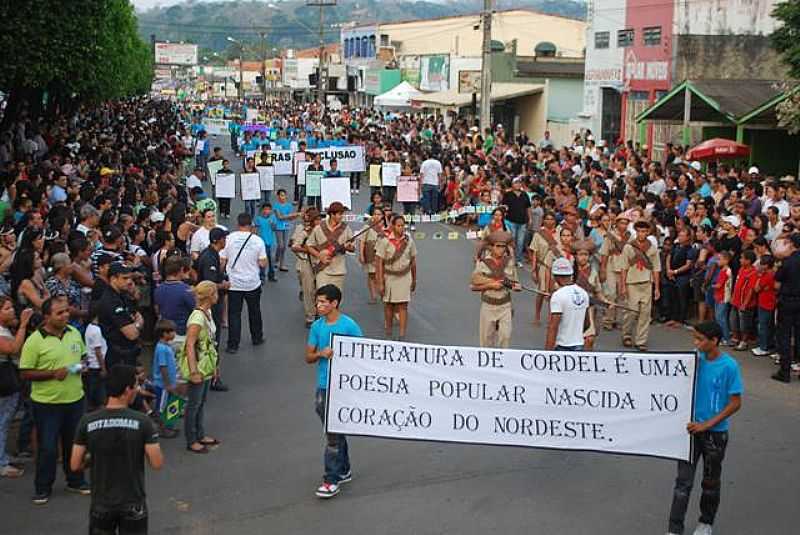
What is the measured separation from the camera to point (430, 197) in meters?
25.3

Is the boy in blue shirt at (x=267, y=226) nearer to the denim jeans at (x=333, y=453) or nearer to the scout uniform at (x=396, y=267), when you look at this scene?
the scout uniform at (x=396, y=267)

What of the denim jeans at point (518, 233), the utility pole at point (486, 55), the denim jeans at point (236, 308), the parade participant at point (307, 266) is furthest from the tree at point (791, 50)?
the denim jeans at point (236, 308)

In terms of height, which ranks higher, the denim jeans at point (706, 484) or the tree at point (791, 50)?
the tree at point (791, 50)

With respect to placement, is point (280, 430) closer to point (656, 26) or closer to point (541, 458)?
point (541, 458)

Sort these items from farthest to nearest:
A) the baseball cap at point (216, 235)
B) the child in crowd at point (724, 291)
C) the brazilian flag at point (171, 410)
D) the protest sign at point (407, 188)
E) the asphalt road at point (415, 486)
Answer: the protest sign at point (407, 188) → the child in crowd at point (724, 291) → the baseball cap at point (216, 235) → the brazilian flag at point (171, 410) → the asphalt road at point (415, 486)

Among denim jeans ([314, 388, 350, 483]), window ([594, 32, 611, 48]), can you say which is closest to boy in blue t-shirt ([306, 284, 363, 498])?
denim jeans ([314, 388, 350, 483])

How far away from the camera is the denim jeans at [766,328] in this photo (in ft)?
42.3

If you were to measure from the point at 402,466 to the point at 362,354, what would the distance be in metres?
1.29

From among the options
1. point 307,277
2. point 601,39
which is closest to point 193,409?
point 307,277

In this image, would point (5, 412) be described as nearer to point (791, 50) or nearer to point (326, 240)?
point (326, 240)

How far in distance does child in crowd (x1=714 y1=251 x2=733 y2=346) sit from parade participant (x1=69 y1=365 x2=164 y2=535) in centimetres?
882

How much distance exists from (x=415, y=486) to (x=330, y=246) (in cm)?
555

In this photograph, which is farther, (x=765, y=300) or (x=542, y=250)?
(x=542, y=250)

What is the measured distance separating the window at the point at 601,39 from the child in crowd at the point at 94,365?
31.8 meters
